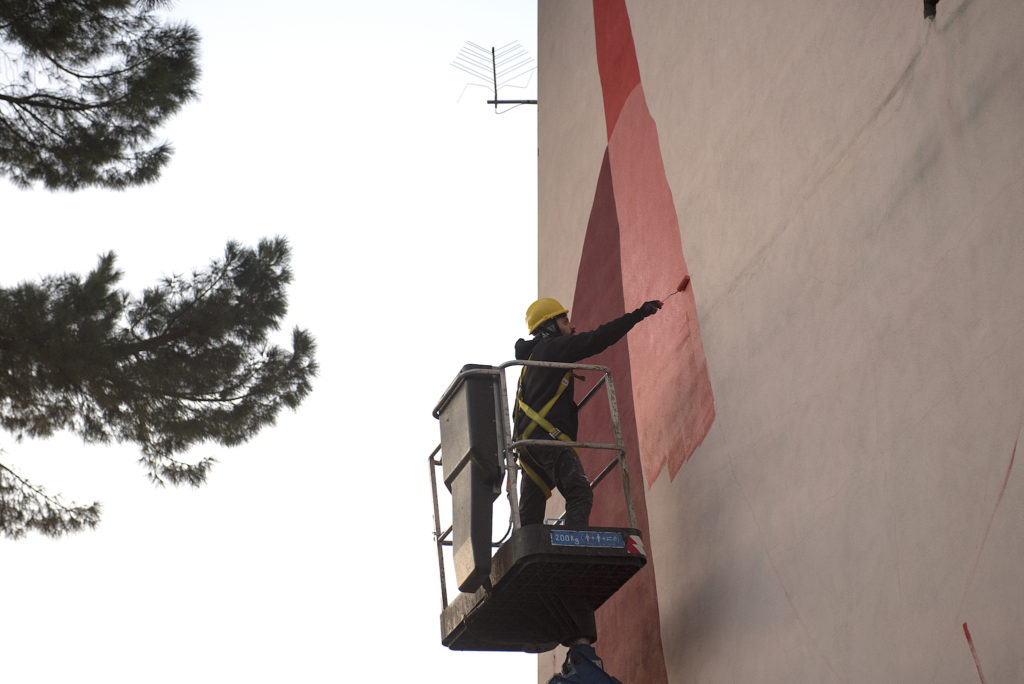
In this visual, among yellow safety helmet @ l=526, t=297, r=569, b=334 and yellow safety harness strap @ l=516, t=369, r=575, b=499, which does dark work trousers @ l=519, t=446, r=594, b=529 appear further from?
yellow safety helmet @ l=526, t=297, r=569, b=334

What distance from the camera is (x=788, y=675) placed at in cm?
469

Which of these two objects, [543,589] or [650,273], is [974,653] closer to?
[543,589]

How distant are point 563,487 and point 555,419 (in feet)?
1.27

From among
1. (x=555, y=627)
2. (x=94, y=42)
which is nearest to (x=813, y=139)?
(x=555, y=627)

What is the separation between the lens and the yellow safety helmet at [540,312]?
628 cm

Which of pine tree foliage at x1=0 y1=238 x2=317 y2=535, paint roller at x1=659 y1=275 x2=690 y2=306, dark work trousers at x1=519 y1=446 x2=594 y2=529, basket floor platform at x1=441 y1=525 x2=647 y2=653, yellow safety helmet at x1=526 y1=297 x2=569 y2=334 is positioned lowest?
basket floor platform at x1=441 y1=525 x2=647 y2=653

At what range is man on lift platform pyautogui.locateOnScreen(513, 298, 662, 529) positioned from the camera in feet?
18.5

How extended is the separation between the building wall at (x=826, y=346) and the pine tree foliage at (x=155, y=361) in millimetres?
→ 3357

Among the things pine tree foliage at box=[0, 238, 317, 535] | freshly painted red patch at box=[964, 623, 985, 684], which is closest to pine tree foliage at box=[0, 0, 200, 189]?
pine tree foliage at box=[0, 238, 317, 535]

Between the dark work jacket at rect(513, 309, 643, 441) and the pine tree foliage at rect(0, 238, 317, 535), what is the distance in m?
3.72

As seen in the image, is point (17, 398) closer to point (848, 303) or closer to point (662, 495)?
point (662, 495)

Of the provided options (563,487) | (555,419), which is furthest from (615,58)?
(563,487)

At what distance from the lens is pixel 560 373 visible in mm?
5973

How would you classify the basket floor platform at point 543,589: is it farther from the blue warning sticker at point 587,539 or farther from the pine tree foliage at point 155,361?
the pine tree foliage at point 155,361
